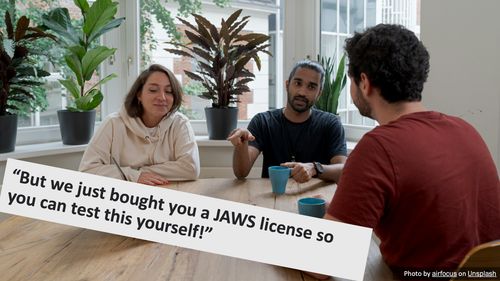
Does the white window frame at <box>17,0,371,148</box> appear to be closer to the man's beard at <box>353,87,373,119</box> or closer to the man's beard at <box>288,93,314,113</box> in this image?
the man's beard at <box>288,93,314,113</box>

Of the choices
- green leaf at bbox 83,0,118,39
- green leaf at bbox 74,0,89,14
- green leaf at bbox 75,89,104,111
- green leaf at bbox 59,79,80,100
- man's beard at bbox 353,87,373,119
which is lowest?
man's beard at bbox 353,87,373,119

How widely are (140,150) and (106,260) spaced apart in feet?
3.48

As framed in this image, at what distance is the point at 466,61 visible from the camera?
6.75ft

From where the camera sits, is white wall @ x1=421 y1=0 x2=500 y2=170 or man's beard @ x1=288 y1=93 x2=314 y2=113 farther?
man's beard @ x1=288 y1=93 x2=314 y2=113

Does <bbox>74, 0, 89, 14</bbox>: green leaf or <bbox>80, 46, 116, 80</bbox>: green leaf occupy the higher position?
<bbox>74, 0, 89, 14</bbox>: green leaf

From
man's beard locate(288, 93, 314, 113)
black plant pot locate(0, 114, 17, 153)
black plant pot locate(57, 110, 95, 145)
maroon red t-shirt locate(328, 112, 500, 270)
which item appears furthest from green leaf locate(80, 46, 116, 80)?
maroon red t-shirt locate(328, 112, 500, 270)

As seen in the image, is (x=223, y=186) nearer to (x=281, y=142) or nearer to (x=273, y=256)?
(x=281, y=142)

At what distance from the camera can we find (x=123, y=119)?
85.0 inches

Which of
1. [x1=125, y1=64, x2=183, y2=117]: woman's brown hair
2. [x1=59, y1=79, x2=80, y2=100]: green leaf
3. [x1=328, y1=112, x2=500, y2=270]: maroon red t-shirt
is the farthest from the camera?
[x1=59, y1=79, x2=80, y2=100]: green leaf

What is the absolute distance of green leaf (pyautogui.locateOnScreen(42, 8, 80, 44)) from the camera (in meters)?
2.59

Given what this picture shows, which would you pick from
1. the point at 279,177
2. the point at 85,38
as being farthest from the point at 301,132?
the point at 85,38

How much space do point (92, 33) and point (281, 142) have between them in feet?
4.43

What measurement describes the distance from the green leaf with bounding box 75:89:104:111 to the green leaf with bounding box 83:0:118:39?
36 centimetres

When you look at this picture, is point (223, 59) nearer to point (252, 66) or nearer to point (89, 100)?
point (252, 66)
